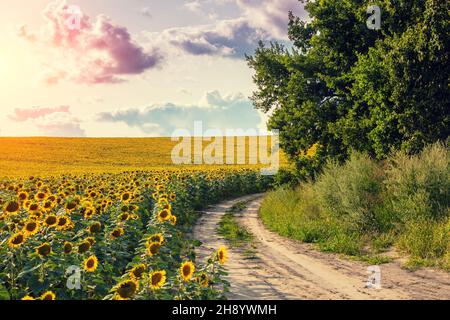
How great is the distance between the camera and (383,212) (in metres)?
13.8

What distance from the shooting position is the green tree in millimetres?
15578

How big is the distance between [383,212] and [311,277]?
188 inches

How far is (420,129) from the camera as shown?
16000 mm

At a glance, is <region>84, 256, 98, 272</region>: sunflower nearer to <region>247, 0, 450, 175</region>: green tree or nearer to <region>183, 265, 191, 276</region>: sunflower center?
<region>183, 265, 191, 276</region>: sunflower center

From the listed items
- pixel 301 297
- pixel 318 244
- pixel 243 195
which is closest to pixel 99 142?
pixel 243 195

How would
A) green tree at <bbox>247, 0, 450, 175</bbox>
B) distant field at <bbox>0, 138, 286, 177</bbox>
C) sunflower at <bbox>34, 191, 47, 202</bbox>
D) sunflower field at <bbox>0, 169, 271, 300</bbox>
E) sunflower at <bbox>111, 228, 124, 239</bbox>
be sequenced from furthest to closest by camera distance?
distant field at <bbox>0, 138, 286, 177</bbox>, green tree at <bbox>247, 0, 450, 175</bbox>, sunflower at <bbox>34, 191, 47, 202</bbox>, sunflower at <bbox>111, 228, 124, 239</bbox>, sunflower field at <bbox>0, 169, 271, 300</bbox>

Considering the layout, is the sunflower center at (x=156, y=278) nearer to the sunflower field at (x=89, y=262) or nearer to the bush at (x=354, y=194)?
the sunflower field at (x=89, y=262)

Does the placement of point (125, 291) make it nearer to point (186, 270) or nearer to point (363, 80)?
point (186, 270)

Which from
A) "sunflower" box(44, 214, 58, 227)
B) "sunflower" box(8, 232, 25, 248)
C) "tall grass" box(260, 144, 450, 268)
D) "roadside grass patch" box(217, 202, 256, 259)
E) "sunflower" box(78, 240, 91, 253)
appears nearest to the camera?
"sunflower" box(8, 232, 25, 248)

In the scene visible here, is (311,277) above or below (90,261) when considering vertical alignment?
below

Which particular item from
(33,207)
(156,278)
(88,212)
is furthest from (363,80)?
(156,278)

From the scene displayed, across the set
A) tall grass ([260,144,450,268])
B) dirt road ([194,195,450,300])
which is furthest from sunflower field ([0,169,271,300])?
tall grass ([260,144,450,268])

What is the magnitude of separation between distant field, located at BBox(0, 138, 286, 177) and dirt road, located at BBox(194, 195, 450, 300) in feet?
100
